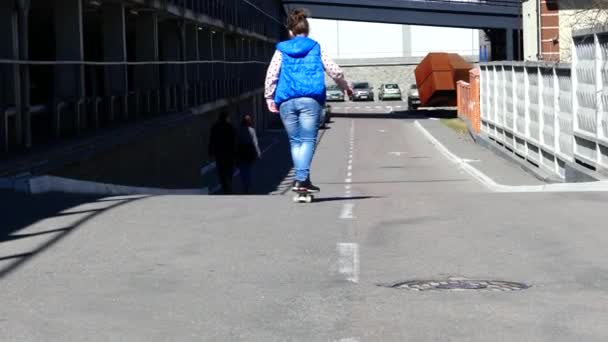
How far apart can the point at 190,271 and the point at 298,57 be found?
4039 mm

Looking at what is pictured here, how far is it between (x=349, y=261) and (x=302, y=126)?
11.8 ft

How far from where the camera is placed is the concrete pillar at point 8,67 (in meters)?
17.0

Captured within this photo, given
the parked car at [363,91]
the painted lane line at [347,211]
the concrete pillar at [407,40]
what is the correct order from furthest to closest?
the concrete pillar at [407,40], the parked car at [363,91], the painted lane line at [347,211]

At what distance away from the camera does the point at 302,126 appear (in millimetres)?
11828

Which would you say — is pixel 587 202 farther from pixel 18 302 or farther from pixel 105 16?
pixel 105 16

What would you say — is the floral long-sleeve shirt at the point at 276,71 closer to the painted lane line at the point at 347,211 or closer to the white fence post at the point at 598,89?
the painted lane line at the point at 347,211

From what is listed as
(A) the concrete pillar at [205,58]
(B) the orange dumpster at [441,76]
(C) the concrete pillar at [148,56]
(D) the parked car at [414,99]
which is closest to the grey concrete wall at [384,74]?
(D) the parked car at [414,99]

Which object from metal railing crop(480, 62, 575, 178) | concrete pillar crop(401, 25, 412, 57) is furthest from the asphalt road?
concrete pillar crop(401, 25, 412, 57)

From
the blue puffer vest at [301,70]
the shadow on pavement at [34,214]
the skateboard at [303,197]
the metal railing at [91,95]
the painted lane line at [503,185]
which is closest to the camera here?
the shadow on pavement at [34,214]

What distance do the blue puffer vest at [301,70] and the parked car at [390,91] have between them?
97.6 meters

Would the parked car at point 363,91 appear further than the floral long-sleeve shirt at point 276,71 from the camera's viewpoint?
Yes

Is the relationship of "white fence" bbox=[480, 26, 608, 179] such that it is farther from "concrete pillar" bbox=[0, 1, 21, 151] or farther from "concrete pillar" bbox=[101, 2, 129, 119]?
"concrete pillar" bbox=[101, 2, 129, 119]

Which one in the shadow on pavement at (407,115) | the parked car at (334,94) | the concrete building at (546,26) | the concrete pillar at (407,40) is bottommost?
the shadow on pavement at (407,115)

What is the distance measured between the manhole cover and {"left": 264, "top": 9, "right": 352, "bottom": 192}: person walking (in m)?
4.25
